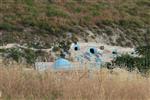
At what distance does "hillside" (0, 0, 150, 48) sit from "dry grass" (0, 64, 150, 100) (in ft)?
66.3

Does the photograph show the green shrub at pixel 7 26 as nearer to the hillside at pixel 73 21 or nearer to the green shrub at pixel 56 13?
the hillside at pixel 73 21

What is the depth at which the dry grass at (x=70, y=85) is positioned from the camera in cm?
932

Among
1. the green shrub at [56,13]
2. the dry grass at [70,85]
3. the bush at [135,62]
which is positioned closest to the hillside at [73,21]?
the green shrub at [56,13]

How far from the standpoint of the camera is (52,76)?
9836 mm

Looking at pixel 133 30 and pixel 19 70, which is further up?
pixel 19 70

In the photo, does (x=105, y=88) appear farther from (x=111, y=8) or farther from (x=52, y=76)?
(x=111, y=8)

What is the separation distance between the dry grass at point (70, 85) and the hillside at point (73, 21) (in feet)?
66.3

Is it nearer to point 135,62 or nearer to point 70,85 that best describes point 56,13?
point 135,62

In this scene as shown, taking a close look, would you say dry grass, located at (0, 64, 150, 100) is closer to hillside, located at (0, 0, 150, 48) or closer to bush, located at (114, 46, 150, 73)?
bush, located at (114, 46, 150, 73)

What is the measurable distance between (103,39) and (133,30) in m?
3.40

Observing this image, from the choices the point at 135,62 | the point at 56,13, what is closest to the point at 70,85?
the point at 135,62

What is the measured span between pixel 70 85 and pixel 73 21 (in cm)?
2827

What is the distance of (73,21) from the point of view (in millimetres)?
37719

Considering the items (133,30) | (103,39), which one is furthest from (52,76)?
(133,30)
